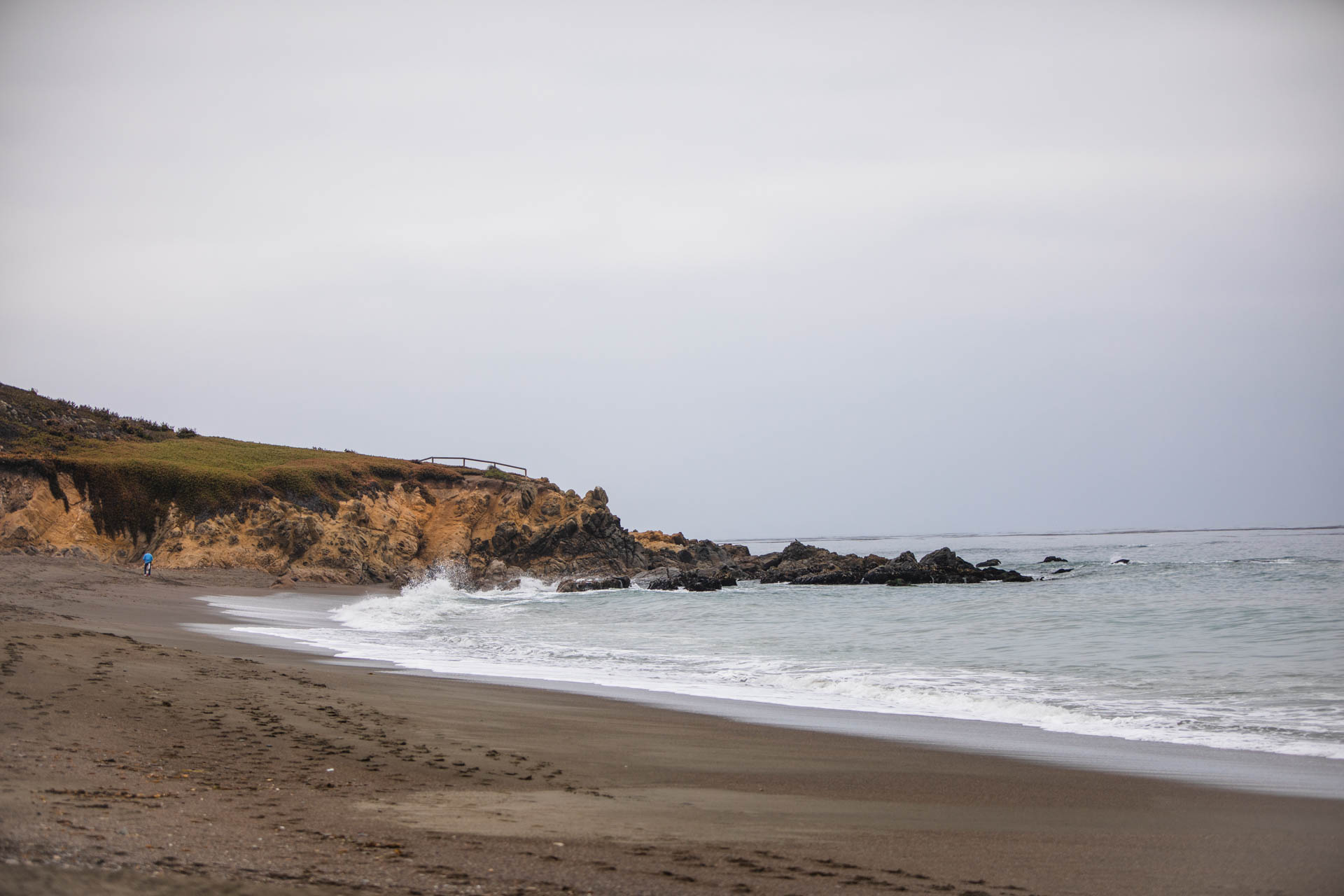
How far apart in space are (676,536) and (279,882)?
178ft

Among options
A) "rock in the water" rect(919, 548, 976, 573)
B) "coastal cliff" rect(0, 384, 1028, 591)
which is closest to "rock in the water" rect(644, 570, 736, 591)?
"coastal cliff" rect(0, 384, 1028, 591)

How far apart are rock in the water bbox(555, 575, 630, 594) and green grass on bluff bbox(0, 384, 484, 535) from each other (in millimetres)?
11369

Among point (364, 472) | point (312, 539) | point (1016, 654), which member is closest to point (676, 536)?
point (364, 472)

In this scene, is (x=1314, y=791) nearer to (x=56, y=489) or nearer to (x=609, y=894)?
(x=609, y=894)

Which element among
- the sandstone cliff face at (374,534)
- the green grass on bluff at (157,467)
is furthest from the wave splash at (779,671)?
the green grass on bluff at (157,467)

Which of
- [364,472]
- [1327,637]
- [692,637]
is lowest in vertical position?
[692,637]

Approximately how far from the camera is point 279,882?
363 centimetres

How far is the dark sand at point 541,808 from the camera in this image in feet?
13.2

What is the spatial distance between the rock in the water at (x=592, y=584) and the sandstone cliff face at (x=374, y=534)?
2.07m

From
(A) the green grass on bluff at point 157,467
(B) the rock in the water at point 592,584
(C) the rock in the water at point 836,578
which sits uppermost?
(A) the green grass on bluff at point 157,467

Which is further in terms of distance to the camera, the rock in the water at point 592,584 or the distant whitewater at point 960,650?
the rock in the water at point 592,584

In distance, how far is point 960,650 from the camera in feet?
51.4

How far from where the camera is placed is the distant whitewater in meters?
9.95

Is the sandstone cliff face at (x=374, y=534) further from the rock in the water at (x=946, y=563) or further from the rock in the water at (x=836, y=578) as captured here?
the rock in the water at (x=946, y=563)
